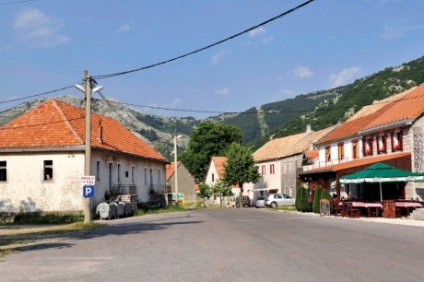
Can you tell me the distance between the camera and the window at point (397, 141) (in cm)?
3478

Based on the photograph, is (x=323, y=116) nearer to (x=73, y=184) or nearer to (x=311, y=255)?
(x=73, y=184)

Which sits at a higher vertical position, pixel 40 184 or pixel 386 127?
pixel 386 127

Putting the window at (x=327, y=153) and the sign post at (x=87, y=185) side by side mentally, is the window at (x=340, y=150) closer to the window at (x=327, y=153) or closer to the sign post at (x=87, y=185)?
the window at (x=327, y=153)

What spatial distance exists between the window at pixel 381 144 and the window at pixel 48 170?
74.4 ft

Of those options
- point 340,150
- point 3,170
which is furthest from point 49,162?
point 340,150

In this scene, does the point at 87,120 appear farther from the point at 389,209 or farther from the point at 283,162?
the point at 283,162

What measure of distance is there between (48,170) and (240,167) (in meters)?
35.1

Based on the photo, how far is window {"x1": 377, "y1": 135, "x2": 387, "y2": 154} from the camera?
123 ft

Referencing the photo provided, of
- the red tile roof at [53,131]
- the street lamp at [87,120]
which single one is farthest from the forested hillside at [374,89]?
the street lamp at [87,120]

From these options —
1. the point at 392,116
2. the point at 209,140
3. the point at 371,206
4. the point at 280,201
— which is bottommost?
the point at 280,201

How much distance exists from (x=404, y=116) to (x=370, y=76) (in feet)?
324

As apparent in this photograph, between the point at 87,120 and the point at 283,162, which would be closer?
the point at 87,120

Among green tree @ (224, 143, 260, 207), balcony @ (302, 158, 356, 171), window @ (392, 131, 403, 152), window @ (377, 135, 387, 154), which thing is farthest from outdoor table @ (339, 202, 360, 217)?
green tree @ (224, 143, 260, 207)

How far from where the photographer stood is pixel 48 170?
3259 centimetres
